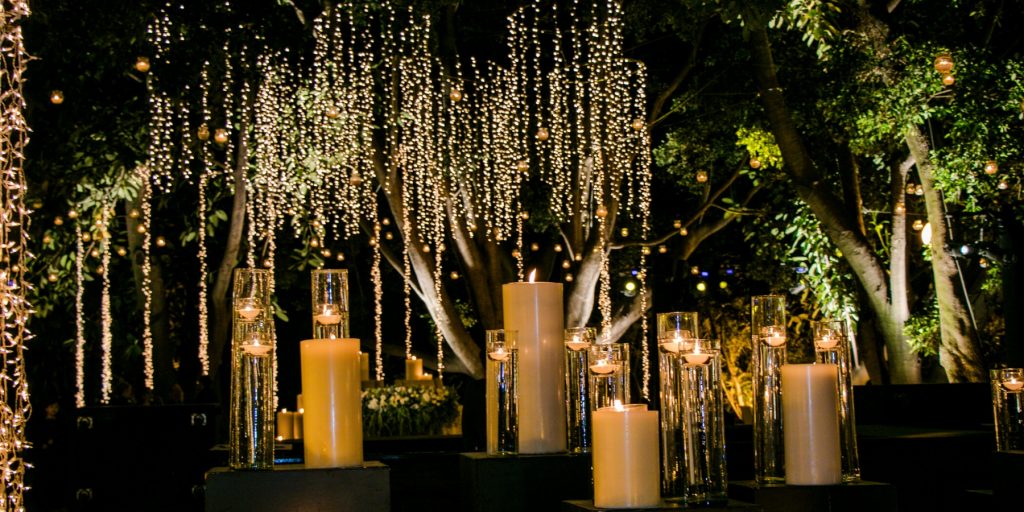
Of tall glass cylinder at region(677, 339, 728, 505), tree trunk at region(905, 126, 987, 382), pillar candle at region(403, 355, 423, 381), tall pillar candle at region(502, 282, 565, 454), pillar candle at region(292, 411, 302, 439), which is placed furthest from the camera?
pillar candle at region(403, 355, 423, 381)

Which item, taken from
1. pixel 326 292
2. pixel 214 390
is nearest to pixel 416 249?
pixel 214 390

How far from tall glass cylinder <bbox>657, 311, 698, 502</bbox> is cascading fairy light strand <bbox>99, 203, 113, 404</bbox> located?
8.01 m

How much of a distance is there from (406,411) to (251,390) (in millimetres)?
3987

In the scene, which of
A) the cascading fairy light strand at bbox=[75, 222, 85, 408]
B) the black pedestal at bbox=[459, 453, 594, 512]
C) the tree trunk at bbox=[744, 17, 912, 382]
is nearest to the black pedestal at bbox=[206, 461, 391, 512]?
the black pedestal at bbox=[459, 453, 594, 512]

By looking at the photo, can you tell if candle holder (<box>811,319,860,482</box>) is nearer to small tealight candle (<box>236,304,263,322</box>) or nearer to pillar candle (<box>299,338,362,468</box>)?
pillar candle (<box>299,338,362,468</box>)

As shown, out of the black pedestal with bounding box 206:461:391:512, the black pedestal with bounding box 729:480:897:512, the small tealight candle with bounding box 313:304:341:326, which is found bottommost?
the black pedestal with bounding box 729:480:897:512

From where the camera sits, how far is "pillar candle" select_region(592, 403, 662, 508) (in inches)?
76.7

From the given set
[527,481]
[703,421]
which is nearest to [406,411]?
[527,481]

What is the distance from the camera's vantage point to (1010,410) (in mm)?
2941

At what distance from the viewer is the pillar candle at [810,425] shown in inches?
89.7

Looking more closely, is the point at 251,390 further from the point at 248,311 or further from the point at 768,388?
the point at 768,388

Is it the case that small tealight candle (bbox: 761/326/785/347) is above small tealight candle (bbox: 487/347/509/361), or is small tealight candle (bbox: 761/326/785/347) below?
above

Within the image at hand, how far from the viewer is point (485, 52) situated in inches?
439

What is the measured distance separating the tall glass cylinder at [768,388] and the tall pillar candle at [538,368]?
0.41 m
